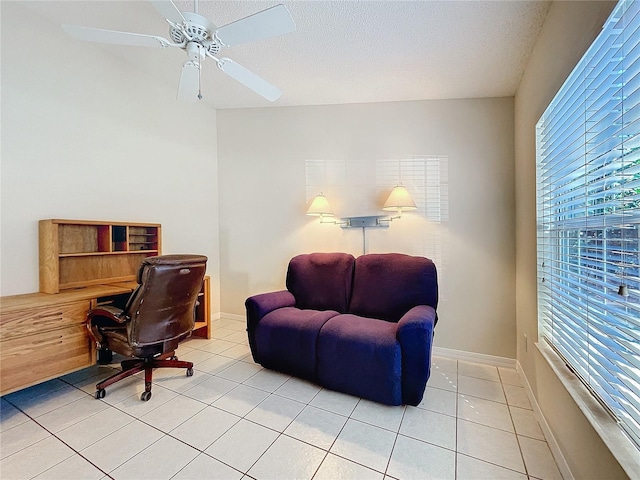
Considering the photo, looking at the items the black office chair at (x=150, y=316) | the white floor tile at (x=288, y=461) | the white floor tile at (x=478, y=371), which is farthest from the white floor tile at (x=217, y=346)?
the white floor tile at (x=478, y=371)

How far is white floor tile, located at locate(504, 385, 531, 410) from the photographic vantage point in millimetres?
1919

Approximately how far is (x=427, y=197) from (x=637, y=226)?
1948mm

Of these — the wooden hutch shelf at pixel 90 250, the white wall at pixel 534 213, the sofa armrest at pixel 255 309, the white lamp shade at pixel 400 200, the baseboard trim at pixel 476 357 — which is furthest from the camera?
the white lamp shade at pixel 400 200

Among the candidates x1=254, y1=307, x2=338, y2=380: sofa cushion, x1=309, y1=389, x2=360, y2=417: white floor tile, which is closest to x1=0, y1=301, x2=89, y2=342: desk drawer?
x1=254, y1=307, x2=338, y2=380: sofa cushion

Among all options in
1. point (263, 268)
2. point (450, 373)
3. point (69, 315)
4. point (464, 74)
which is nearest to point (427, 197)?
point (464, 74)

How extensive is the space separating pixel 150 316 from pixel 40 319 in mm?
635

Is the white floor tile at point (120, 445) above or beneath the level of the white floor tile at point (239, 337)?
beneath

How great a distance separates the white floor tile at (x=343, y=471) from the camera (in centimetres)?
134

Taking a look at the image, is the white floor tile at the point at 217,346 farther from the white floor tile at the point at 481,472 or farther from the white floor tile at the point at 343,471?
the white floor tile at the point at 481,472

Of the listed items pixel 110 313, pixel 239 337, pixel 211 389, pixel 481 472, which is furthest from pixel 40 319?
pixel 481 472

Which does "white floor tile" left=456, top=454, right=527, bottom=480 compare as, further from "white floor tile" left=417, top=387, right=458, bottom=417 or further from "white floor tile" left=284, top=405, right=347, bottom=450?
"white floor tile" left=284, top=405, right=347, bottom=450

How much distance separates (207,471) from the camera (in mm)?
1373

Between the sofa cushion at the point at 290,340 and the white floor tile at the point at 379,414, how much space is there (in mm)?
446

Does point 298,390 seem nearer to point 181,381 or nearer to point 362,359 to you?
point 362,359
